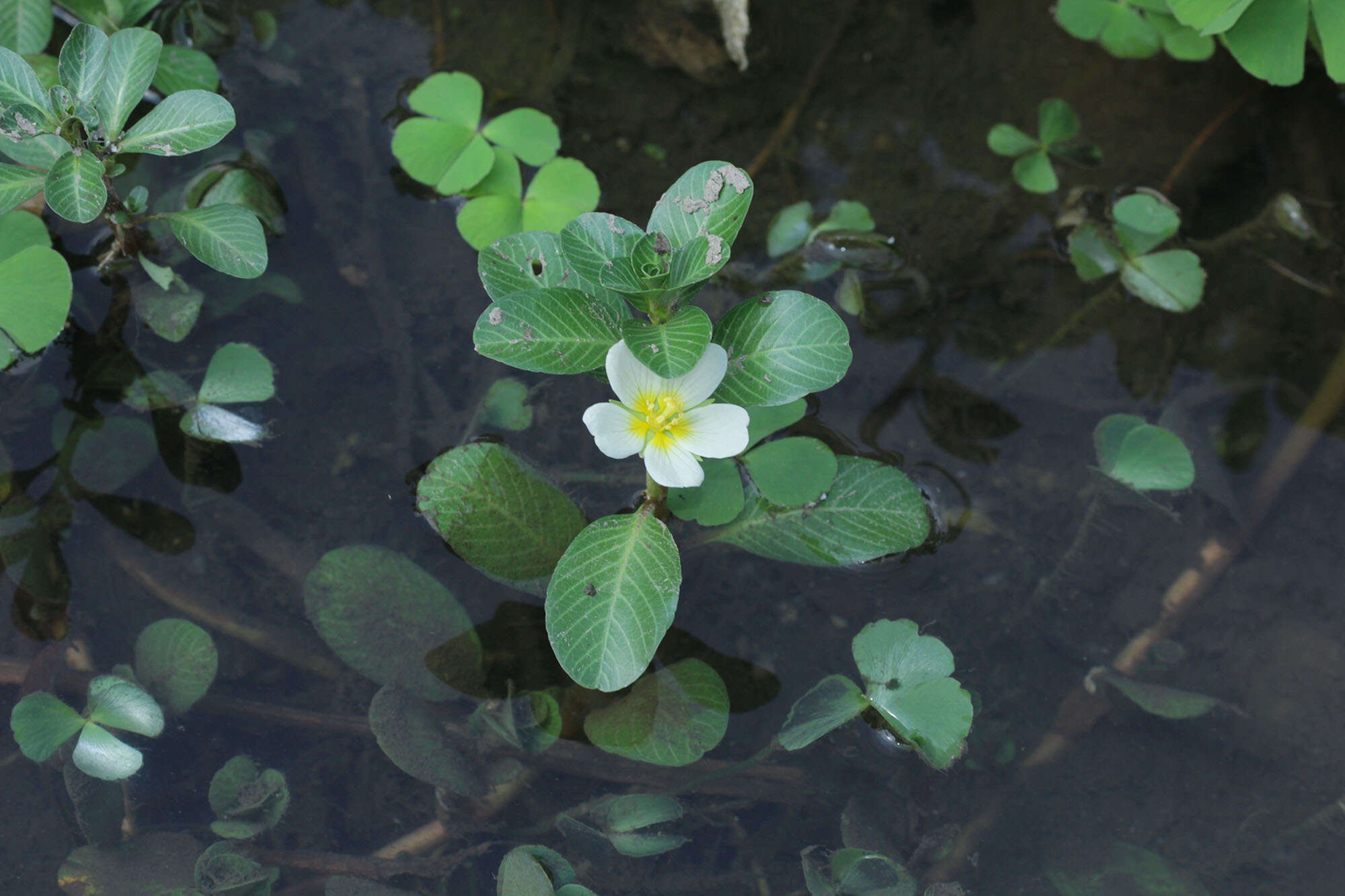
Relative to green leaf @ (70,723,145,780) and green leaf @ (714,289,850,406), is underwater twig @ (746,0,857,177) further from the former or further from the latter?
green leaf @ (70,723,145,780)

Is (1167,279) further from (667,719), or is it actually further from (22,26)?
(22,26)

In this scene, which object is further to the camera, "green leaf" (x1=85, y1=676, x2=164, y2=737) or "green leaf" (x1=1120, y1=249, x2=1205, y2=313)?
"green leaf" (x1=1120, y1=249, x2=1205, y2=313)

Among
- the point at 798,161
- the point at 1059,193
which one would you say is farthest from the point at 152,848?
the point at 1059,193

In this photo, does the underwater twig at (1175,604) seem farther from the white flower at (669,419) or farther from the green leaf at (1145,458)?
the white flower at (669,419)

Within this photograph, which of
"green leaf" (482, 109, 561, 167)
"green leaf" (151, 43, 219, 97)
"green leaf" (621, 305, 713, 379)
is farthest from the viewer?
"green leaf" (482, 109, 561, 167)

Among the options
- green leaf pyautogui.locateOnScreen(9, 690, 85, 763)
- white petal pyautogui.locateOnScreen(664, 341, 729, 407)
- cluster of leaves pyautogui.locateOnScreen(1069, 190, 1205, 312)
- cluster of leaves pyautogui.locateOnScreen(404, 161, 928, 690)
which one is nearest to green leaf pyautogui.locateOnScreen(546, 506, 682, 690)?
cluster of leaves pyautogui.locateOnScreen(404, 161, 928, 690)

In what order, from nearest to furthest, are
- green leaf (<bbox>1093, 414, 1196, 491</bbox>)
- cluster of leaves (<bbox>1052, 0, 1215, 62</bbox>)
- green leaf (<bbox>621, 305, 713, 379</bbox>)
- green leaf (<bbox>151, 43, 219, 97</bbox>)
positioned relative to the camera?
1. green leaf (<bbox>621, 305, 713, 379</bbox>)
2. green leaf (<bbox>1093, 414, 1196, 491</bbox>)
3. green leaf (<bbox>151, 43, 219, 97</bbox>)
4. cluster of leaves (<bbox>1052, 0, 1215, 62</bbox>)

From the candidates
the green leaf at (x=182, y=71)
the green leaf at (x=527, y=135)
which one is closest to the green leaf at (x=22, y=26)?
the green leaf at (x=182, y=71)
